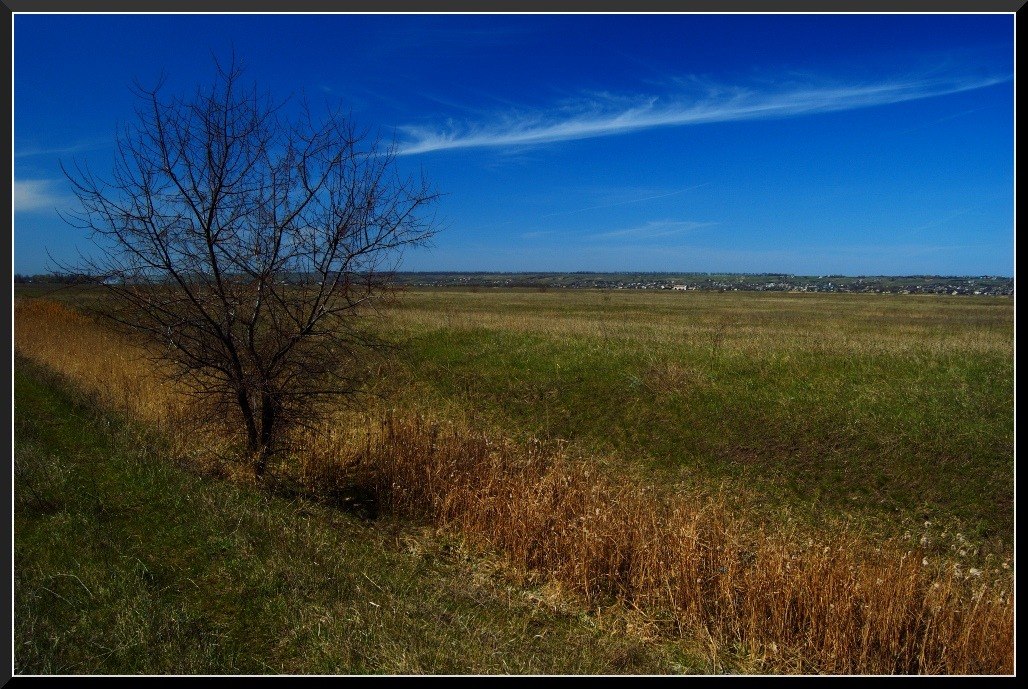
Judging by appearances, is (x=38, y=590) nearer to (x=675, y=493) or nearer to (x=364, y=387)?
(x=675, y=493)

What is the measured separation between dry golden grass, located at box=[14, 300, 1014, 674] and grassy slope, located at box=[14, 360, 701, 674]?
72 centimetres

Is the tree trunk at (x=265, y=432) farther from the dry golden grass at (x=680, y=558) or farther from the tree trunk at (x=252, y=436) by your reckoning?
the dry golden grass at (x=680, y=558)

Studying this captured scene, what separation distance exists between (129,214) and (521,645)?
681cm

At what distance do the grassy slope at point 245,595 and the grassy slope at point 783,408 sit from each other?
6724mm

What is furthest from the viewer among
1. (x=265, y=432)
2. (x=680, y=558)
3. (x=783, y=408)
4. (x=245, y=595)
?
(x=783, y=408)

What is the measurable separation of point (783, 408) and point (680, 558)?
30.6ft

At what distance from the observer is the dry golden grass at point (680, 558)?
560cm

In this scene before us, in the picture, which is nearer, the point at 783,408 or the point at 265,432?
the point at 265,432

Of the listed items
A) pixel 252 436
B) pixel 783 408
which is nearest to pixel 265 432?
pixel 252 436

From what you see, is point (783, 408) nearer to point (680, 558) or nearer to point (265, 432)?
point (680, 558)

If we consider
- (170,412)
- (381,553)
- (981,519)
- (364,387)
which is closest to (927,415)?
(981,519)

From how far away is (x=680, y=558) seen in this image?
666 centimetres

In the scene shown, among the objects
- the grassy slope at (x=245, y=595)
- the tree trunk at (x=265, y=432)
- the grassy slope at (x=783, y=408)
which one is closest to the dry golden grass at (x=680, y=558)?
the tree trunk at (x=265, y=432)
